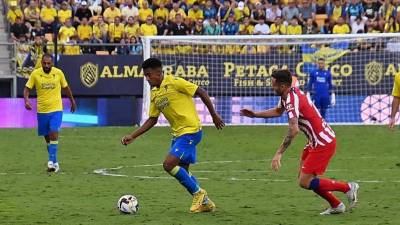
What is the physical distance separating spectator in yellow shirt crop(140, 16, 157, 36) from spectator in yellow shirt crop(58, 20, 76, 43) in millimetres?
2352

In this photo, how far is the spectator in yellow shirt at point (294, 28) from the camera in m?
37.2

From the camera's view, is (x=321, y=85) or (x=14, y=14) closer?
(x=321, y=85)

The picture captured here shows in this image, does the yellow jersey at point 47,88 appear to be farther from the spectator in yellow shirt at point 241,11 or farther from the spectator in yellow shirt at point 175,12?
the spectator in yellow shirt at point 241,11

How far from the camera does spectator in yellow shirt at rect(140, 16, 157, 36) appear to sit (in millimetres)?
36938

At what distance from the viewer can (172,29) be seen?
3716cm

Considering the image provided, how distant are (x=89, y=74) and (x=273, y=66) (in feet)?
19.7

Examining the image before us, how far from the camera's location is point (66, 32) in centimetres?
3634

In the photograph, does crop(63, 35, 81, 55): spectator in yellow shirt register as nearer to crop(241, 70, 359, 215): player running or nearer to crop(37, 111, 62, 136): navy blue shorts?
crop(37, 111, 62, 136): navy blue shorts

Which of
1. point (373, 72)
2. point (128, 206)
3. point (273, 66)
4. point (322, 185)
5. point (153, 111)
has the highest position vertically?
point (153, 111)

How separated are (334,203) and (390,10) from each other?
2533 cm

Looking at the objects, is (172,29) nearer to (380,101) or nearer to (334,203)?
(380,101)

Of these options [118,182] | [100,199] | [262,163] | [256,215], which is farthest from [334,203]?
[262,163]

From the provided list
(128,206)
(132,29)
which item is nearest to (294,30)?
(132,29)

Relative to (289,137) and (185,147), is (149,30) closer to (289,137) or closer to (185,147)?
(185,147)
